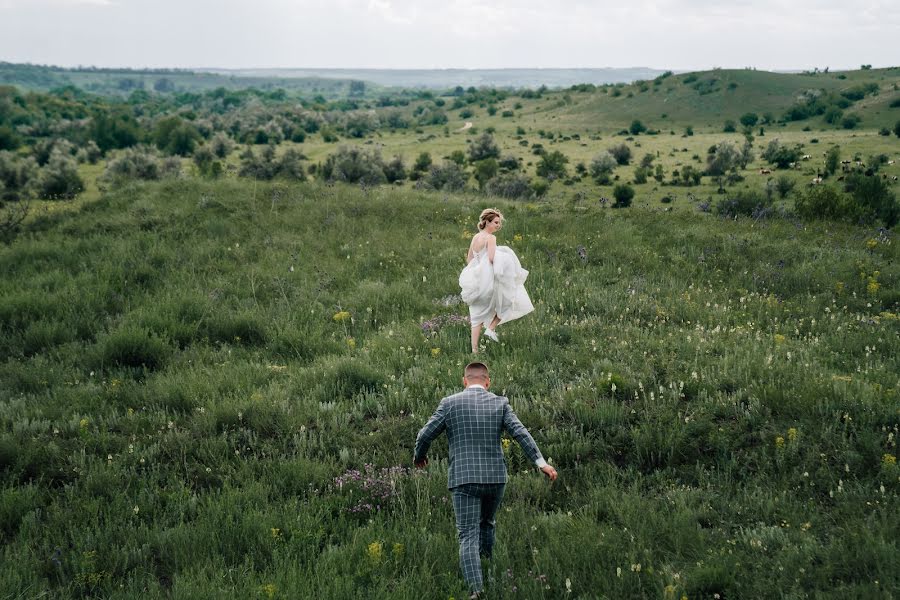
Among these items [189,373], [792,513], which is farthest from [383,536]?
[189,373]

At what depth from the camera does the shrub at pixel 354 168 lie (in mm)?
39875

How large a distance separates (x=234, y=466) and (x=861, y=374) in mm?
7146

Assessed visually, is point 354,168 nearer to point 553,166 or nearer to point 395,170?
point 395,170

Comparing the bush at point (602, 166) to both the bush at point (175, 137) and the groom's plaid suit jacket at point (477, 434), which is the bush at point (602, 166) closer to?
the groom's plaid suit jacket at point (477, 434)

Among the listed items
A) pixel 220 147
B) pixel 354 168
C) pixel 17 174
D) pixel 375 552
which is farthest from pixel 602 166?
pixel 17 174

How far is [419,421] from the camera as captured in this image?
7.00 metres

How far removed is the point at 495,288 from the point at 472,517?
5.22 meters

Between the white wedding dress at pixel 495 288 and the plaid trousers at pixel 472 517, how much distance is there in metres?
4.91

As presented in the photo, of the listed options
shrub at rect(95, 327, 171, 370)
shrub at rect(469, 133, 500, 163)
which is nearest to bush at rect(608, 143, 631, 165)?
shrub at rect(469, 133, 500, 163)

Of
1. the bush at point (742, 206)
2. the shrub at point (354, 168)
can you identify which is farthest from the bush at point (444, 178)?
the bush at point (742, 206)

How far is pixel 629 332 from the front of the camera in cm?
927

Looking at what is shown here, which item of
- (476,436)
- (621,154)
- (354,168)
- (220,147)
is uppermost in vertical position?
(621,154)

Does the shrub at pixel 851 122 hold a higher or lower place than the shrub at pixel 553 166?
higher

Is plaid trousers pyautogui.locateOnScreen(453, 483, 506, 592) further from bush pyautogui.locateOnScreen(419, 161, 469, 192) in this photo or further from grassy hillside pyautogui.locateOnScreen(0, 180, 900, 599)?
bush pyautogui.locateOnScreen(419, 161, 469, 192)
